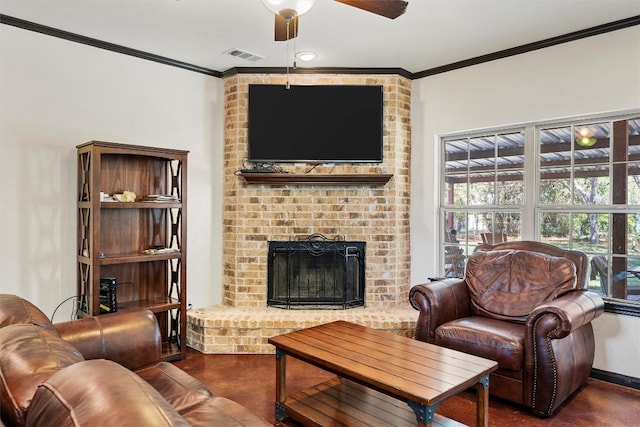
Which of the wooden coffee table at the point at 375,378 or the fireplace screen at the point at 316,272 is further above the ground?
the fireplace screen at the point at 316,272

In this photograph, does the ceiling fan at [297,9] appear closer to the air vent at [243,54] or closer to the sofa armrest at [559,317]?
the air vent at [243,54]

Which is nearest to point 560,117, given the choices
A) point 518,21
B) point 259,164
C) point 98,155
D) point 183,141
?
point 518,21

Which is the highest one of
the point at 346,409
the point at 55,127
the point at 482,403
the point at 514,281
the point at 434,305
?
the point at 55,127

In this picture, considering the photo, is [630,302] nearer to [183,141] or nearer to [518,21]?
[518,21]

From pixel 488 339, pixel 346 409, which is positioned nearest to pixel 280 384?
pixel 346 409

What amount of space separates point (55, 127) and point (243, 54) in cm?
169

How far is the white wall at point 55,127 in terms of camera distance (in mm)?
3164

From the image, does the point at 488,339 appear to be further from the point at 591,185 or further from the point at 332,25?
the point at 332,25

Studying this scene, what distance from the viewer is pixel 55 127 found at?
337cm

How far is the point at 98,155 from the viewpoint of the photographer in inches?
126

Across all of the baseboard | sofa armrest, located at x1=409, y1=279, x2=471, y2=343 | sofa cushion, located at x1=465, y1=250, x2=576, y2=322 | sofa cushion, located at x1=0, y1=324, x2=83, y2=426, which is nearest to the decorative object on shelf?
sofa cushion, located at x1=0, y1=324, x2=83, y2=426

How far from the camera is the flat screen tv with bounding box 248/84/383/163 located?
4.21 metres

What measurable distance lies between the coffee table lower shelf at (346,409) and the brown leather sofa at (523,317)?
0.67m

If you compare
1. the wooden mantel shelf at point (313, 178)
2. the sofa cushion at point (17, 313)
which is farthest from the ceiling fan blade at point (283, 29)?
the wooden mantel shelf at point (313, 178)
